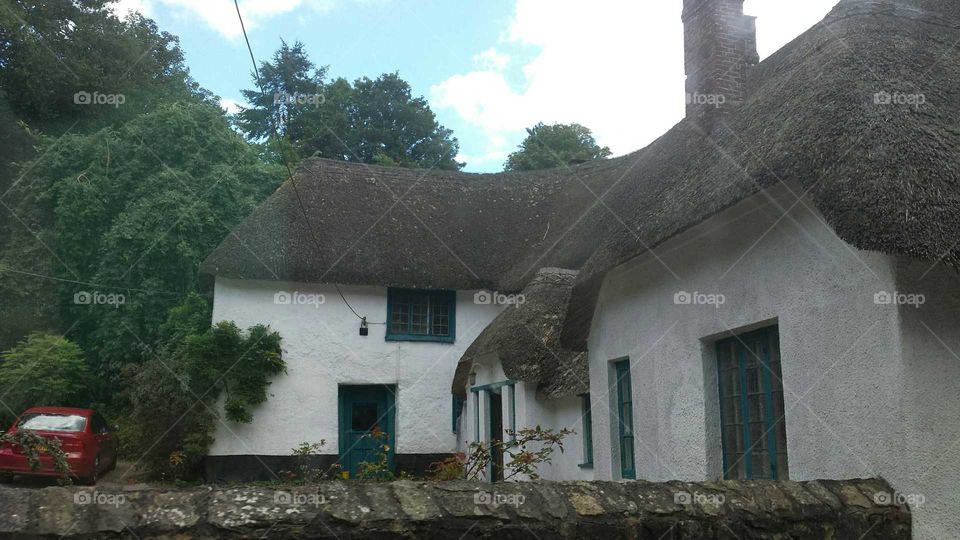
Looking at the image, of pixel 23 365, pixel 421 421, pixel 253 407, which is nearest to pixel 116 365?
pixel 23 365

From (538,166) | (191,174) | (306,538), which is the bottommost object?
(306,538)

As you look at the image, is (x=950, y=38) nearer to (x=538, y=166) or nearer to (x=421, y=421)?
(x=421, y=421)

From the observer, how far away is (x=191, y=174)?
931 inches

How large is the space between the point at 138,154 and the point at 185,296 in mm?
4269

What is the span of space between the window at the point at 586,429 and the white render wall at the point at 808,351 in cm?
228
